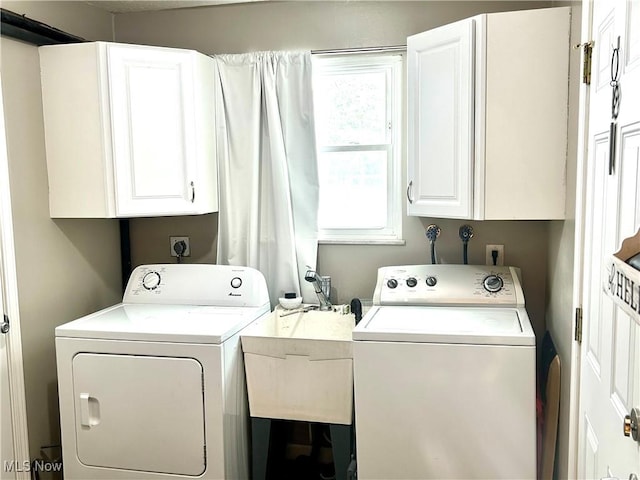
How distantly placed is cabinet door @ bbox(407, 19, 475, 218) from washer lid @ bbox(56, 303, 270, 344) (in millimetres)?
961

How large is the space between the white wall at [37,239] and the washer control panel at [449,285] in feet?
4.77

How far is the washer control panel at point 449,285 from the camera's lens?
8.07 ft

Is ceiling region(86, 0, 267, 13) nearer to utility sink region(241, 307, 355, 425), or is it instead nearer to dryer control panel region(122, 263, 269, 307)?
dryer control panel region(122, 263, 269, 307)

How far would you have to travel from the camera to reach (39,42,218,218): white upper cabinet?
2.46m

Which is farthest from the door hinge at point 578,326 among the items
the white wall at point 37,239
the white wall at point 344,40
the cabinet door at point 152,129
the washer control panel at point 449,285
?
the white wall at point 37,239

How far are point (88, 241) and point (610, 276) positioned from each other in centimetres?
259

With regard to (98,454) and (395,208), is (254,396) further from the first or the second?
(395,208)

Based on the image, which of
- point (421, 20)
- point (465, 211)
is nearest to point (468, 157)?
point (465, 211)

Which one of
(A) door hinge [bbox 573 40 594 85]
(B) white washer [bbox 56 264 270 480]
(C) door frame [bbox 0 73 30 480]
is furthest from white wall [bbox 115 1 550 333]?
(A) door hinge [bbox 573 40 594 85]

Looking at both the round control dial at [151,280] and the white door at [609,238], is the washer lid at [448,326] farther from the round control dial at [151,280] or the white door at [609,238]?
the round control dial at [151,280]

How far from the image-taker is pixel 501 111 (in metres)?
2.20

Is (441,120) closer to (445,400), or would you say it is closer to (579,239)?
(579,239)

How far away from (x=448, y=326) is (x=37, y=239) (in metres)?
1.79

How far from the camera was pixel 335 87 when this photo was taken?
2875mm
